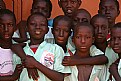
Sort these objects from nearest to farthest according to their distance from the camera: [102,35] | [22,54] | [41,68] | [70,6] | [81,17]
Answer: [41,68] < [22,54] < [102,35] < [81,17] < [70,6]

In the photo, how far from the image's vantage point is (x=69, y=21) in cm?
416

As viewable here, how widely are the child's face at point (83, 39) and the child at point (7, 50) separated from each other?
0.55 metres

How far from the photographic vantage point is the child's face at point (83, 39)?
391 centimetres

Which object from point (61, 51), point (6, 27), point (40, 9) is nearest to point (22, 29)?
point (40, 9)

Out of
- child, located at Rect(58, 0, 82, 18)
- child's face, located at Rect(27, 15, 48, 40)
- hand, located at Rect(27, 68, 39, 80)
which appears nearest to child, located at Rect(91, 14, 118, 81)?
child, located at Rect(58, 0, 82, 18)

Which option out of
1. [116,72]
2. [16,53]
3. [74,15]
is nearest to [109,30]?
[74,15]

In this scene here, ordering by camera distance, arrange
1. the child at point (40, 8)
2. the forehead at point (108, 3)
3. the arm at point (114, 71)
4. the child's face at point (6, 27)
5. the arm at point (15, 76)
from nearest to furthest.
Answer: the arm at point (114, 71) < the arm at point (15, 76) < the child's face at point (6, 27) < the child at point (40, 8) < the forehead at point (108, 3)

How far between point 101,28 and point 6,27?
904 millimetres

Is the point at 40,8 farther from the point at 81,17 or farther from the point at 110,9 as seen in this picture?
the point at 110,9

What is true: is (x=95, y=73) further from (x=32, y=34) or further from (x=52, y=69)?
(x=32, y=34)

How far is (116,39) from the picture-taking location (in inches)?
155

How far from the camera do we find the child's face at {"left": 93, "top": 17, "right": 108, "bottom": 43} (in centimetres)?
414

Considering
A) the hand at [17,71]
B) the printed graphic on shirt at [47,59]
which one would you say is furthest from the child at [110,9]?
the hand at [17,71]

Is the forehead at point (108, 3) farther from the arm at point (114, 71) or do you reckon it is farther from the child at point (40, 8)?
the arm at point (114, 71)
